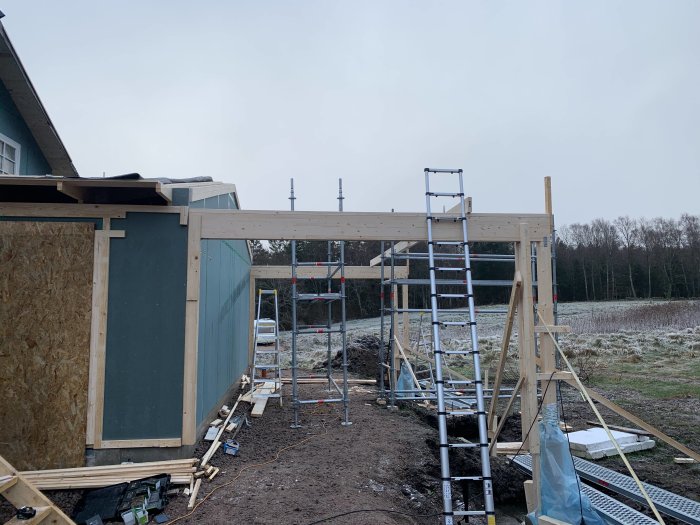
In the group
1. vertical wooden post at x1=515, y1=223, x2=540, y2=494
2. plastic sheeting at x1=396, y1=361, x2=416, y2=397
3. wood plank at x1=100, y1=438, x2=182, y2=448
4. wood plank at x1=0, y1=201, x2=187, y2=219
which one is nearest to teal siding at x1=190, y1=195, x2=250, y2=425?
wood plank at x1=0, y1=201, x2=187, y2=219

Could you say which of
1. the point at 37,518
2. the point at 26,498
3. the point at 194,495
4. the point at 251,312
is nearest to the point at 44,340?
the point at 26,498

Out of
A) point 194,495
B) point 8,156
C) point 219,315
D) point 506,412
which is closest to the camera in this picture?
point 194,495

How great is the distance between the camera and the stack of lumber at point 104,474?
16.3ft

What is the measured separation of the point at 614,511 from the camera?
15.4ft

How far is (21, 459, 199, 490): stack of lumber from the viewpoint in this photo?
497 centimetres

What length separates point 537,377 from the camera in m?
5.04

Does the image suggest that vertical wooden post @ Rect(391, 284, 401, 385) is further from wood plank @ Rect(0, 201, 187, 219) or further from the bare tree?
the bare tree

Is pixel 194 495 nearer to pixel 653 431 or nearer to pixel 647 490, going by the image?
pixel 653 431

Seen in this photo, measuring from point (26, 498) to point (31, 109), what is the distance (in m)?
7.12

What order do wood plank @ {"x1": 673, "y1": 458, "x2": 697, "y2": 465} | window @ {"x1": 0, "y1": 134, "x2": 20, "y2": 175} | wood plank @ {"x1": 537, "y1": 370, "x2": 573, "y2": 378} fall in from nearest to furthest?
wood plank @ {"x1": 537, "y1": 370, "x2": 573, "y2": 378}, wood plank @ {"x1": 673, "y1": 458, "x2": 697, "y2": 465}, window @ {"x1": 0, "y1": 134, "x2": 20, "y2": 175}

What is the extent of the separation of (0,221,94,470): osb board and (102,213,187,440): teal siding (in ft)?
0.98

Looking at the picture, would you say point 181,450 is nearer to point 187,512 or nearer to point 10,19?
point 187,512

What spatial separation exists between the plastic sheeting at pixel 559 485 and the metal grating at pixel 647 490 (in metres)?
0.94

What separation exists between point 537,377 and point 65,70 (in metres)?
10.00
